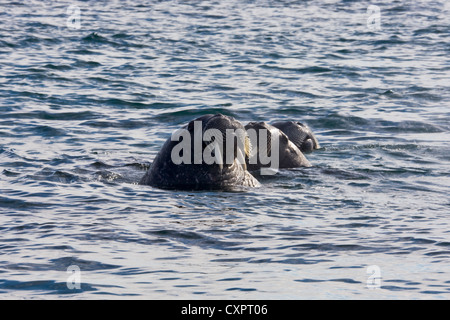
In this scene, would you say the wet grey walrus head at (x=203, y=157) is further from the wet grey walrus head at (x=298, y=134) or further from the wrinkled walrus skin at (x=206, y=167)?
the wet grey walrus head at (x=298, y=134)

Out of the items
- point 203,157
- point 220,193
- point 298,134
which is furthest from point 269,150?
point 203,157

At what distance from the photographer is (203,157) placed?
974 cm

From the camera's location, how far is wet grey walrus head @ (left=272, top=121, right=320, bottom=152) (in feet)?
41.1

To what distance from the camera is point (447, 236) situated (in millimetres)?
8211

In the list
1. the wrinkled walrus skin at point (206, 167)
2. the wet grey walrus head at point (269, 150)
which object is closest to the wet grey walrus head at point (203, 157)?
the wrinkled walrus skin at point (206, 167)

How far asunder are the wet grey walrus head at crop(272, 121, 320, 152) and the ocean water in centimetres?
20

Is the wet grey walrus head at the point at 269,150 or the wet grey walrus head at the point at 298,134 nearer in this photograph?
the wet grey walrus head at the point at 269,150

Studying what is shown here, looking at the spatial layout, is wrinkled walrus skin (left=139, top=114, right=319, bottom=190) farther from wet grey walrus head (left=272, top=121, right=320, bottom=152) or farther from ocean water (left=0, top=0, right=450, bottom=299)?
wet grey walrus head (left=272, top=121, right=320, bottom=152)

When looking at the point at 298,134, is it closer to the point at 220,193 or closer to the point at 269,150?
the point at 269,150

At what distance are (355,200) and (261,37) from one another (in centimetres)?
1467

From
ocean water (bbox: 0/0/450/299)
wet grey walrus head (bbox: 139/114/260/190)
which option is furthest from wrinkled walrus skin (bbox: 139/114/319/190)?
ocean water (bbox: 0/0/450/299)

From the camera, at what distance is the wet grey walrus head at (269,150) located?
11.2 meters

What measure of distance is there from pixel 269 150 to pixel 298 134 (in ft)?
4.37

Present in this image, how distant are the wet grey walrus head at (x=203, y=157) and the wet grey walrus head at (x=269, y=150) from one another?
98cm
